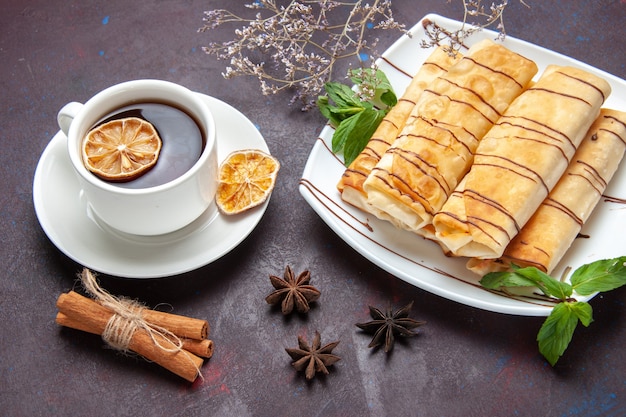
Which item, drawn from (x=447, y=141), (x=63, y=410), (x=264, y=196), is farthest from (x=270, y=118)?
(x=63, y=410)

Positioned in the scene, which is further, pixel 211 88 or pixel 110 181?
pixel 211 88

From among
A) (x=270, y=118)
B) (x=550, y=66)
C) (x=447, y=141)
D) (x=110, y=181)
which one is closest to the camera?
(x=110, y=181)

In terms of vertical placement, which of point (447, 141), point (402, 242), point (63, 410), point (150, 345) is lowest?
point (63, 410)

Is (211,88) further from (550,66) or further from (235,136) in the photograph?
(550,66)

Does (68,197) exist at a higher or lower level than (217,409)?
higher

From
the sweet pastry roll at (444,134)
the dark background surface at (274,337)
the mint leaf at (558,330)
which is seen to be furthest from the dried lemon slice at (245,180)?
the mint leaf at (558,330)

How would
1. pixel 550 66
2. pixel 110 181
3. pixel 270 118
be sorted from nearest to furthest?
pixel 110 181, pixel 550 66, pixel 270 118

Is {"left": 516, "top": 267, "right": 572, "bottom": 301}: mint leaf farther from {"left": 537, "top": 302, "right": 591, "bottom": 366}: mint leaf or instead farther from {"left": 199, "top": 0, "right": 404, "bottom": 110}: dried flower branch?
{"left": 199, "top": 0, "right": 404, "bottom": 110}: dried flower branch
